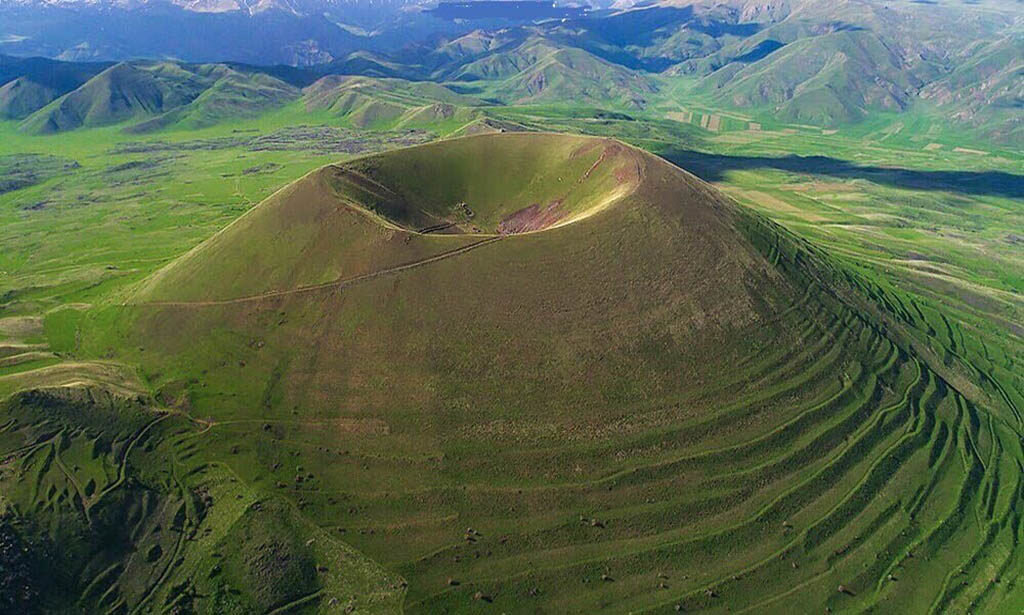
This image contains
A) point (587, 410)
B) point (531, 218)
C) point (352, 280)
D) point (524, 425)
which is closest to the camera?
point (524, 425)

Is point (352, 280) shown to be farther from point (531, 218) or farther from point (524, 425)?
point (531, 218)

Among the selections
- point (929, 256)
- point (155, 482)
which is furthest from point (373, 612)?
point (929, 256)

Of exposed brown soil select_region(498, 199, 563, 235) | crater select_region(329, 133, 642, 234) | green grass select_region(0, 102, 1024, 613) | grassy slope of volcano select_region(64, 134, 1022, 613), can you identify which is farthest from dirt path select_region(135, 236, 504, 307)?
exposed brown soil select_region(498, 199, 563, 235)

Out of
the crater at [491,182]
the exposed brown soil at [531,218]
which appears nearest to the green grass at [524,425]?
the crater at [491,182]

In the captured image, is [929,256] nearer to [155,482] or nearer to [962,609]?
[962,609]

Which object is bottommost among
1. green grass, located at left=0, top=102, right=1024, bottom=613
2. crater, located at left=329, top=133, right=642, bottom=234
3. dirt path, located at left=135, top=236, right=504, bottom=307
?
green grass, located at left=0, top=102, right=1024, bottom=613

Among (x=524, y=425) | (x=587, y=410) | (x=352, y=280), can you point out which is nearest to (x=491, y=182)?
(x=352, y=280)

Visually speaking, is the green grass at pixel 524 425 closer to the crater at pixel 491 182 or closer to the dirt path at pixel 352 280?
the dirt path at pixel 352 280

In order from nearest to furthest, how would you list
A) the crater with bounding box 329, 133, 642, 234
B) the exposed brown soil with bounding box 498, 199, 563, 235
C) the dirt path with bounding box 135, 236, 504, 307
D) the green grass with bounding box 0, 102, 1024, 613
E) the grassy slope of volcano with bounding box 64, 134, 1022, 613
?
1. the green grass with bounding box 0, 102, 1024, 613
2. the grassy slope of volcano with bounding box 64, 134, 1022, 613
3. the dirt path with bounding box 135, 236, 504, 307
4. the crater with bounding box 329, 133, 642, 234
5. the exposed brown soil with bounding box 498, 199, 563, 235

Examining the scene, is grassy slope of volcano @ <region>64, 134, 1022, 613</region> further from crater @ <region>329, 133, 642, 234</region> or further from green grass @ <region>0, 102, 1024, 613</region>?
crater @ <region>329, 133, 642, 234</region>
